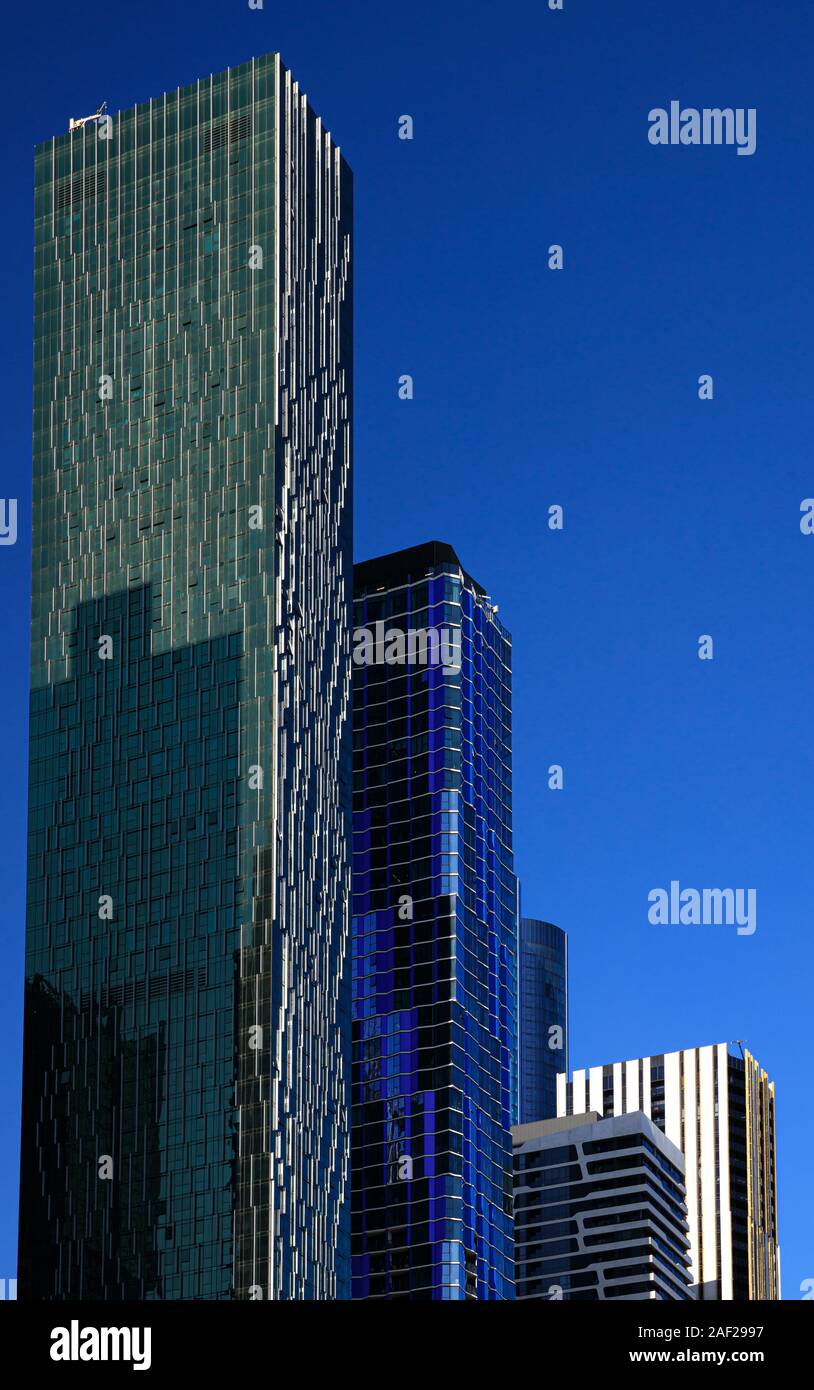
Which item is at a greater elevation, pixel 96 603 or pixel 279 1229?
pixel 96 603

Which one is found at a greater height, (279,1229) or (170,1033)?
(170,1033)

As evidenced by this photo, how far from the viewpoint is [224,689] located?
187 meters

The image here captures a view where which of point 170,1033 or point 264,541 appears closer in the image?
point 170,1033

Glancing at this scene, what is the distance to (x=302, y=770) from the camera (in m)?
189

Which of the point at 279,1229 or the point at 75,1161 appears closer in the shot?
the point at 279,1229

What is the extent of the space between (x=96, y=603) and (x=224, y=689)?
1837cm

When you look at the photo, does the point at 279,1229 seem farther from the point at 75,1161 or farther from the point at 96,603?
the point at 96,603

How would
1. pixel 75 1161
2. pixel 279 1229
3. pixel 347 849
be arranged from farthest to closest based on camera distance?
pixel 347 849, pixel 75 1161, pixel 279 1229

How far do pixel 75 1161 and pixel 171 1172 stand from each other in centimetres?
1042
